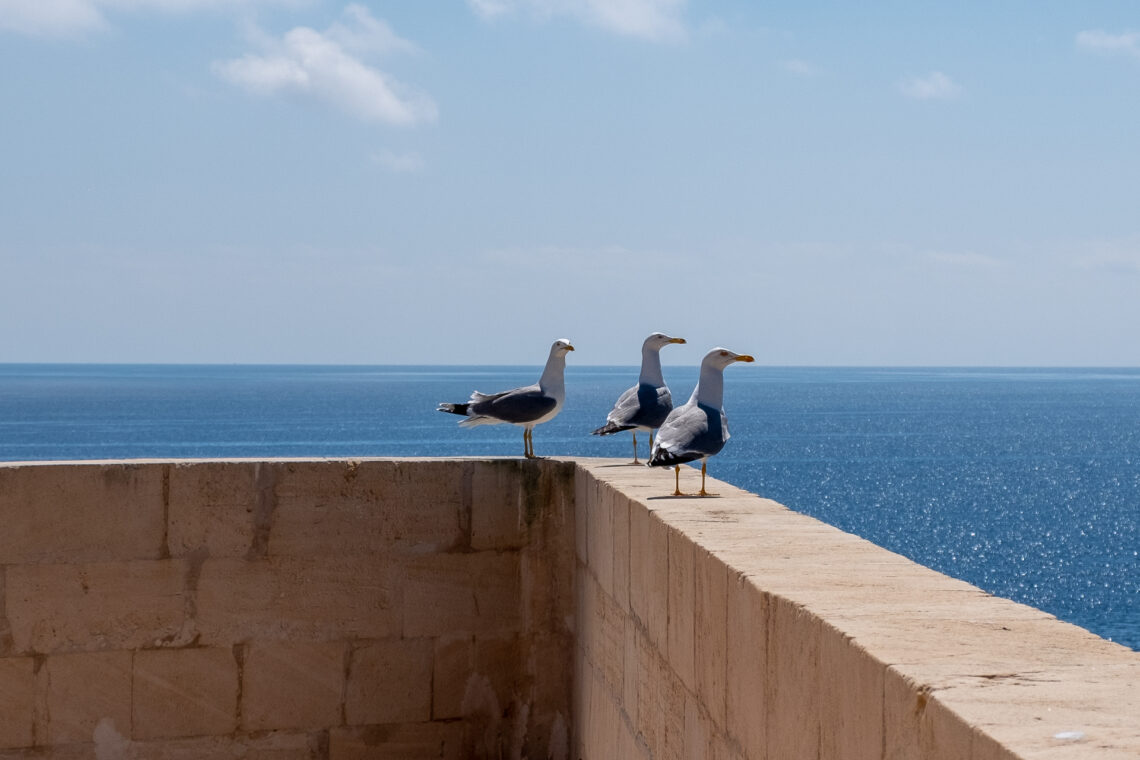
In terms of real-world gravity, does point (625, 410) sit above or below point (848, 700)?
above

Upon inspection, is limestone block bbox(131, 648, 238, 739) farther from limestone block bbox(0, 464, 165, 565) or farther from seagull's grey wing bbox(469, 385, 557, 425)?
seagull's grey wing bbox(469, 385, 557, 425)

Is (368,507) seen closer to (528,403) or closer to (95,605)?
(528,403)

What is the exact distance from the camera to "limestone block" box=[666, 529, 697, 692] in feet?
12.1

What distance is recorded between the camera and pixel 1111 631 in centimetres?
2616

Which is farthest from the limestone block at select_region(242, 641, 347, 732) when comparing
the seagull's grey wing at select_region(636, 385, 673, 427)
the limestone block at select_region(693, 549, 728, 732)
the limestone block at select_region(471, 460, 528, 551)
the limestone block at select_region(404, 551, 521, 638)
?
the limestone block at select_region(693, 549, 728, 732)

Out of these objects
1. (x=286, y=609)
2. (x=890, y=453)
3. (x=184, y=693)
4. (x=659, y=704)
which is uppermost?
(x=659, y=704)

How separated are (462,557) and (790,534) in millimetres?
2803

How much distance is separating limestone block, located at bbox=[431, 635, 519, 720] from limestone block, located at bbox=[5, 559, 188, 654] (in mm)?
1276

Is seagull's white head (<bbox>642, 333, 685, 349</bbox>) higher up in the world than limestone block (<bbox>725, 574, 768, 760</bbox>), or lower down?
higher up

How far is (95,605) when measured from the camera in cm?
593

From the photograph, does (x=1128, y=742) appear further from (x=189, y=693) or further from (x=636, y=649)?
(x=189, y=693)

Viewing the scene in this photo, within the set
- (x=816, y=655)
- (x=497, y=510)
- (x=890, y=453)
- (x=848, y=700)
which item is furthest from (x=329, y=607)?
(x=890, y=453)

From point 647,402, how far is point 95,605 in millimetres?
2733

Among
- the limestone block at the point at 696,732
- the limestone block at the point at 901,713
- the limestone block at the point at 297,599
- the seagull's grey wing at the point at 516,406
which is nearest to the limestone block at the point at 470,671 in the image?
the limestone block at the point at 297,599
